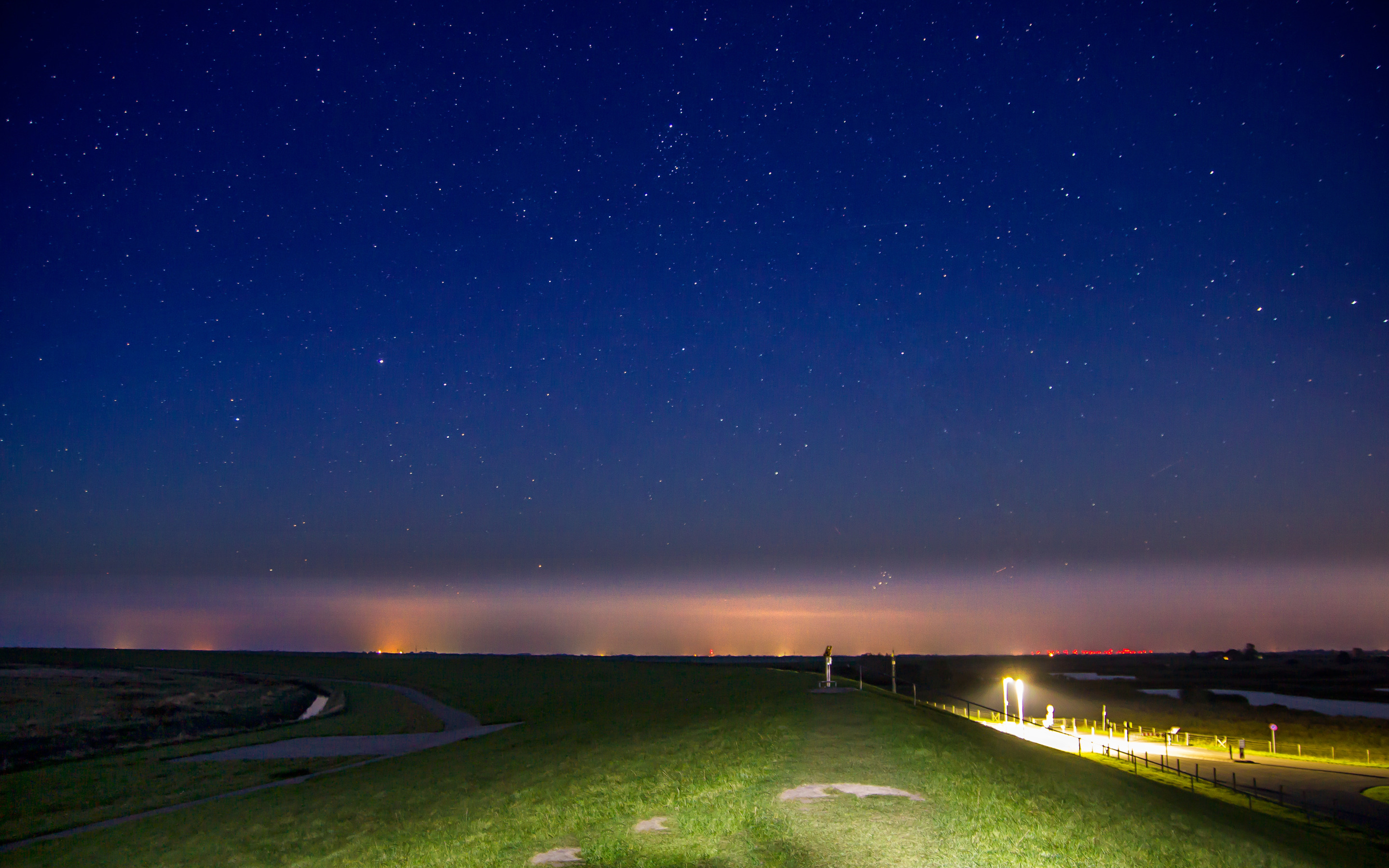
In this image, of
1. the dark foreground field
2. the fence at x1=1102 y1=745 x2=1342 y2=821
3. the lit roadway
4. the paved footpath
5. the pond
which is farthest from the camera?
the pond

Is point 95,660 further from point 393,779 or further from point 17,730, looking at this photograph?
point 393,779

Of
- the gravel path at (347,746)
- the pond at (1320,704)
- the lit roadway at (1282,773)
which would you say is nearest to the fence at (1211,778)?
the lit roadway at (1282,773)

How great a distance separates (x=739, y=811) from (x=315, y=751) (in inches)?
981

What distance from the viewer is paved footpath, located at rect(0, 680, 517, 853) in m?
21.7

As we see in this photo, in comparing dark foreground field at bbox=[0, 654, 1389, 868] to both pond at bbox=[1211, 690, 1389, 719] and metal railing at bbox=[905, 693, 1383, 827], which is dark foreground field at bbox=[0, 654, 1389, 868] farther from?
pond at bbox=[1211, 690, 1389, 719]

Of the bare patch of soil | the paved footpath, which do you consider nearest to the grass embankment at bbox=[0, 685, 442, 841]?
the paved footpath

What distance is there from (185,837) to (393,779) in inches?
254

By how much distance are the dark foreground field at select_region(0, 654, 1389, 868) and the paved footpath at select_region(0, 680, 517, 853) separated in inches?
44.6

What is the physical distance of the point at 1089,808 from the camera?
18.8m

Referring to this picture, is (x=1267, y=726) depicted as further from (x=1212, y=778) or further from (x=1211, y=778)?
(x=1212, y=778)

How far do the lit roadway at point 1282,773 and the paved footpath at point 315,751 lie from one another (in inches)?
962

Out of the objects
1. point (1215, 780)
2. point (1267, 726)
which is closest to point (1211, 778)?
point (1215, 780)

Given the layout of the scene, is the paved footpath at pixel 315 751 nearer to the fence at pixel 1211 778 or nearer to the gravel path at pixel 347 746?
A: the gravel path at pixel 347 746

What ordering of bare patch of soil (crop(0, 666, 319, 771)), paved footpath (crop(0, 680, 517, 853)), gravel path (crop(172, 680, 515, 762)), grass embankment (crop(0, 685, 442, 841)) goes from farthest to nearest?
bare patch of soil (crop(0, 666, 319, 771)) < gravel path (crop(172, 680, 515, 762)) < grass embankment (crop(0, 685, 442, 841)) < paved footpath (crop(0, 680, 517, 853))
